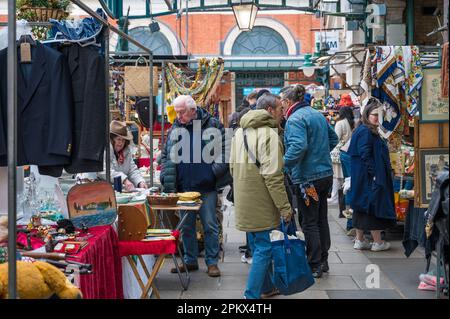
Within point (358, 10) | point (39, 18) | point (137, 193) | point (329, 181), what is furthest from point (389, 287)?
point (358, 10)

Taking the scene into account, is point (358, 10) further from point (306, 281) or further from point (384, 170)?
point (306, 281)

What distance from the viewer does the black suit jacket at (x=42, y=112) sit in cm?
500

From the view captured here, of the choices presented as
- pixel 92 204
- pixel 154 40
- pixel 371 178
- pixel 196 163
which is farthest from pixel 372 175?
pixel 154 40

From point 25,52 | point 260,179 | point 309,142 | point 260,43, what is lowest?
point 260,179

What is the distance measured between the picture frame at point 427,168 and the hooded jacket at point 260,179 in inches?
48.5

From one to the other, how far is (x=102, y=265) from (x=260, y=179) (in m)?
1.62

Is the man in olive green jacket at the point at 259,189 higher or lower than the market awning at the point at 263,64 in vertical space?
lower

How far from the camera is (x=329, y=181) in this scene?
736cm

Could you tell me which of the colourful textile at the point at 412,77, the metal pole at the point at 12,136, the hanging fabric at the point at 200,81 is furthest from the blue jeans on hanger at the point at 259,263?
the hanging fabric at the point at 200,81

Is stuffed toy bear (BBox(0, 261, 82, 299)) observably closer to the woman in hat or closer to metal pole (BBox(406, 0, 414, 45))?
the woman in hat

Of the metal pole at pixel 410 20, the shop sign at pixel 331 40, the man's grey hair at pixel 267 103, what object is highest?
the shop sign at pixel 331 40

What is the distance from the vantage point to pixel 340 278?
25.0ft

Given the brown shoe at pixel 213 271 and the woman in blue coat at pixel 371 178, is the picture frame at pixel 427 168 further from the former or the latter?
the brown shoe at pixel 213 271

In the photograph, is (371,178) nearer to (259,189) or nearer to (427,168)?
(427,168)
